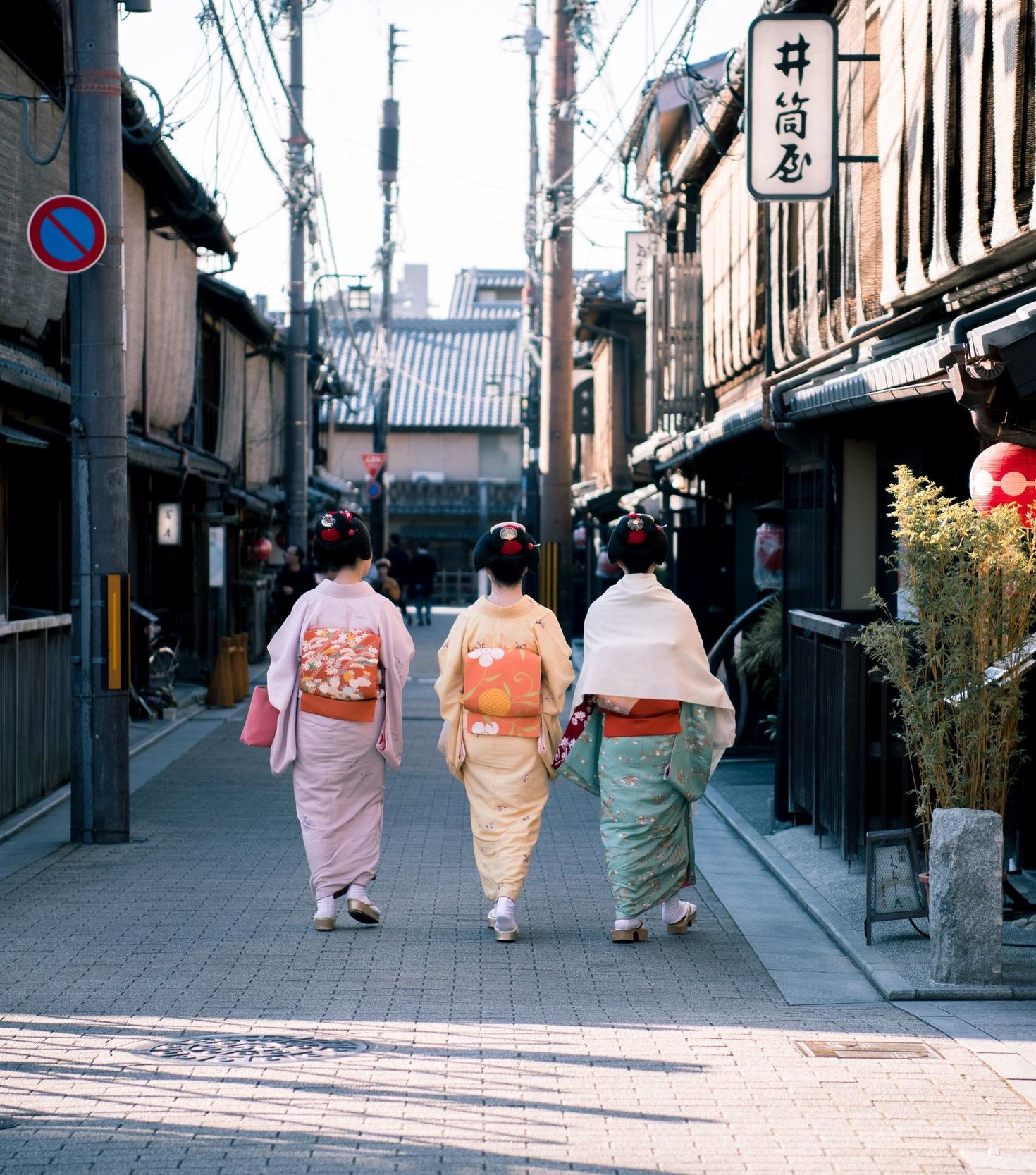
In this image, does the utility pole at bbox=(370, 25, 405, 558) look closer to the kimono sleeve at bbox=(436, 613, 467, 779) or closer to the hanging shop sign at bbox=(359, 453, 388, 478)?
the hanging shop sign at bbox=(359, 453, 388, 478)

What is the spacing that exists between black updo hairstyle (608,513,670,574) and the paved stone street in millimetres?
1840

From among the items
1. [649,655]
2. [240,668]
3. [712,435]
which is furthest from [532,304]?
[649,655]

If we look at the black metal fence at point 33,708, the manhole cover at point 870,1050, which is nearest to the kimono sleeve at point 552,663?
the manhole cover at point 870,1050

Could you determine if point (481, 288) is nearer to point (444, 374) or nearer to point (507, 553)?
point (444, 374)

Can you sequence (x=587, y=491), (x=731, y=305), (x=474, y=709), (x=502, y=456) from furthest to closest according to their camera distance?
(x=502, y=456), (x=587, y=491), (x=731, y=305), (x=474, y=709)

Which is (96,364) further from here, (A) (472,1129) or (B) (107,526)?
(A) (472,1129)

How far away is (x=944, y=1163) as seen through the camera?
4520 mm

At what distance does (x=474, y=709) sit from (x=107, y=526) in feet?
11.8

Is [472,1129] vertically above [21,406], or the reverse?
[21,406]

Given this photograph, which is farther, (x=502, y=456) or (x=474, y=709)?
(x=502, y=456)

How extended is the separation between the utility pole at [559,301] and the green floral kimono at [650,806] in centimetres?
1326

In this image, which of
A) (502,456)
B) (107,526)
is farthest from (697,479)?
(502,456)

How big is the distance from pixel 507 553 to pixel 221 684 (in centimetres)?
1180

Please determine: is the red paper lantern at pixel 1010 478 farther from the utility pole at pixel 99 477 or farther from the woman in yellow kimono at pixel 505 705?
the utility pole at pixel 99 477
